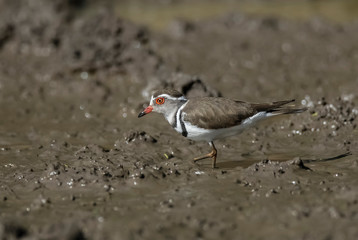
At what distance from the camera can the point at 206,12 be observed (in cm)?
2006

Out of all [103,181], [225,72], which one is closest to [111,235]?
[103,181]

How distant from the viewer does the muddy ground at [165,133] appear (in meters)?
6.62

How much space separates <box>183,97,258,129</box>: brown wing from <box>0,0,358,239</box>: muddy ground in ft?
2.12

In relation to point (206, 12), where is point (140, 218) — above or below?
below

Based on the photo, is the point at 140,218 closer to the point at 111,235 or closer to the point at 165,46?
the point at 111,235

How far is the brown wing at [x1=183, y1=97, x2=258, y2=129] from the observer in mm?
8422

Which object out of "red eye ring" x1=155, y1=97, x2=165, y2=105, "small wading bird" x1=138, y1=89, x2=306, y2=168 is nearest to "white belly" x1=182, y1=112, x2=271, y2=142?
"small wading bird" x1=138, y1=89, x2=306, y2=168

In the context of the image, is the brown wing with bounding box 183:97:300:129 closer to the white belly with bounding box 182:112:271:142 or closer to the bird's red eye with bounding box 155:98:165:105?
the white belly with bounding box 182:112:271:142

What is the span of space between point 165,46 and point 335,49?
426 cm

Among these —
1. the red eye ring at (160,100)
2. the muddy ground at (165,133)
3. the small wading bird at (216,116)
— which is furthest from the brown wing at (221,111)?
the muddy ground at (165,133)

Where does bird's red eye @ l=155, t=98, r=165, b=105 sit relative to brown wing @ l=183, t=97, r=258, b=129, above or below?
above

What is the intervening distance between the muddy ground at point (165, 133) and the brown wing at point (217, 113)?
25.5 inches

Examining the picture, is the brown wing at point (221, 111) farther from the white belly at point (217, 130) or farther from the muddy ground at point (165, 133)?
the muddy ground at point (165, 133)

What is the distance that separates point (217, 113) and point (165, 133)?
205 centimetres
